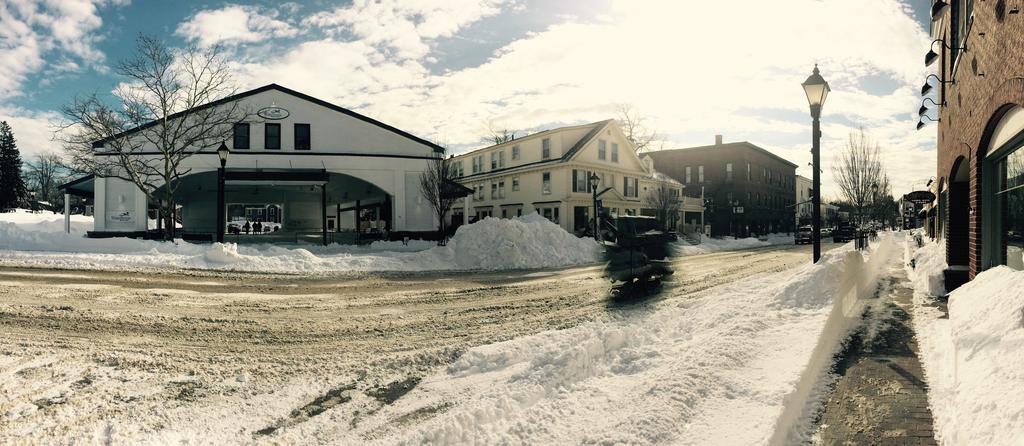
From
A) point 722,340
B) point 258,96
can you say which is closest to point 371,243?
point 258,96

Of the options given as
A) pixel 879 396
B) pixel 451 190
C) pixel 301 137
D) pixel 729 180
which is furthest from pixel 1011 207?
pixel 729 180

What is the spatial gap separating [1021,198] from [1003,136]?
891mm

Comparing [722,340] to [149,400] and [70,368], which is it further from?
[70,368]

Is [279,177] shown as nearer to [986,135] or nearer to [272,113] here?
[272,113]

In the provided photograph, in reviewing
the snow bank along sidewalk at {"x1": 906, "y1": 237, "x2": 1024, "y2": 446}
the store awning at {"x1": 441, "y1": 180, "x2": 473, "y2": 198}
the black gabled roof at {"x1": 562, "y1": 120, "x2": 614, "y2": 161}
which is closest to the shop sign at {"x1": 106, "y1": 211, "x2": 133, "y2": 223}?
the store awning at {"x1": 441, "y1": 180, "x2": 473, "y2": 198}

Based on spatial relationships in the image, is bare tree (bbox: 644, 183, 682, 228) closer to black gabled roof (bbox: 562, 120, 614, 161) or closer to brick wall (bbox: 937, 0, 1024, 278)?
black gabled roof (bbox: 562, 120, 614, 161)

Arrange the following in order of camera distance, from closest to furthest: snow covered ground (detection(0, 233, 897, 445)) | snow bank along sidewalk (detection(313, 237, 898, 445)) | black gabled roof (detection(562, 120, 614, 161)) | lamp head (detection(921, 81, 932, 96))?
snow bank along sidewalk (detection(313, 237, 898, 445)), snow covered ground (detection(0, 233, 897, 445)), lamp head (detection(921, 81, 932, 96)), black gabled roof (detection(562, 120, 614, 161))

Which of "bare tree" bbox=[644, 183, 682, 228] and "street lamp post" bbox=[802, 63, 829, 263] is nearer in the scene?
"street lamp post" bbox=[802, 63, 829, 263]

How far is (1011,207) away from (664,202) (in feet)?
113

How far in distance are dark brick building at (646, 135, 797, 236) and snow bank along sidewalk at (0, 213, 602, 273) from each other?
120 feet

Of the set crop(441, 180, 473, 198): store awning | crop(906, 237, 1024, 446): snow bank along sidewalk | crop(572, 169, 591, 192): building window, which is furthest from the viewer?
crop(572, 169, 591, 192): building window

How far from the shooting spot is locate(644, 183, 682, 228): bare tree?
136 ft

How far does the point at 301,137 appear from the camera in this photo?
2775cm

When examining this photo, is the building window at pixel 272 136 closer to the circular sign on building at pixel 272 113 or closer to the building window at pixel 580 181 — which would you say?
the circular sign on building at pixel 272 113
